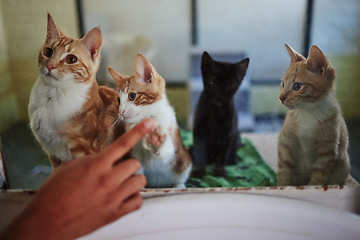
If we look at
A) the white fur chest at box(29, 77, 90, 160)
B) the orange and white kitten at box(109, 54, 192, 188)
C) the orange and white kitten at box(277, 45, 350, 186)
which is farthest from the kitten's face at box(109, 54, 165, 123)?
the orange and white kitten at box(277, 45, 350, 186)

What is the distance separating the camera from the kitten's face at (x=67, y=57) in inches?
31.3

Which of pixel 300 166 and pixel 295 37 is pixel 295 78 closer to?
pixel 295 37

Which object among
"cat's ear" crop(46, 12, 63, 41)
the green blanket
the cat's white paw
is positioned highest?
"cat's ear" crop(46, 12, 63, 41)

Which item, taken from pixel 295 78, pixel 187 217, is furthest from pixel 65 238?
pixel 295 78

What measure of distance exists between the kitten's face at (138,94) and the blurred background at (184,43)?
0.22ft

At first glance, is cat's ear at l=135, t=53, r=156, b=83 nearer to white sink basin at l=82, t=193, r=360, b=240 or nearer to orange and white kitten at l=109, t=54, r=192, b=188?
orange and white kitten at l=109, t=54, r=192, b=188

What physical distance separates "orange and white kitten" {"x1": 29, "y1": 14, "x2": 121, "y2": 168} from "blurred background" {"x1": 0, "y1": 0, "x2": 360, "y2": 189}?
0.04 meters

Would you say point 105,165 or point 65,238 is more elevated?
point 105,165

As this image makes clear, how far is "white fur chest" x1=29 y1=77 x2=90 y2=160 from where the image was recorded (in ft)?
2.69

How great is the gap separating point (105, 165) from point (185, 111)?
334 mm

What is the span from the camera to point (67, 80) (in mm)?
803

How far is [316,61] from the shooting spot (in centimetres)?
83

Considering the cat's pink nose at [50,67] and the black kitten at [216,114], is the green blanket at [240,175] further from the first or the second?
the cat's pink nose at [50,67]

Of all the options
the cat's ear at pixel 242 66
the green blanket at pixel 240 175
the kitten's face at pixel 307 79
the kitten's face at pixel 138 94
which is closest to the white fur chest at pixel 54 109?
the kitten's face at pixel 138 94
